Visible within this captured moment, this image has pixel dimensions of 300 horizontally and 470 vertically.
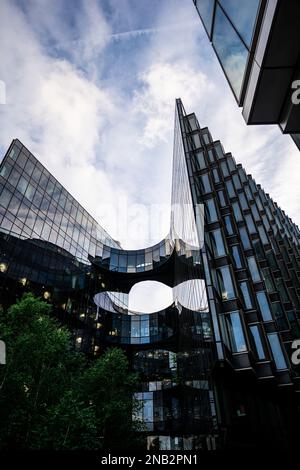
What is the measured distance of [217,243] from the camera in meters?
23.3

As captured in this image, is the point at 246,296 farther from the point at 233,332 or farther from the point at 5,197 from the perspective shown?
the point at 5,197

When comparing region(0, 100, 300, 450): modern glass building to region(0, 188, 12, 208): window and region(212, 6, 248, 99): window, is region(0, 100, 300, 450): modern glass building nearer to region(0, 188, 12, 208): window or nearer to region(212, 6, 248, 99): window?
region(0, 188, 12, 208): window

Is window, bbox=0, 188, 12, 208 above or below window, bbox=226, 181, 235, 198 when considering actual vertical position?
below

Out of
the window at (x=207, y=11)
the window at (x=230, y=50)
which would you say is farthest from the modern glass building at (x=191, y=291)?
the window at (x=207, y=11)

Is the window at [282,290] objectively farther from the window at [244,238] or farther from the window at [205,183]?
the window at [205,183]

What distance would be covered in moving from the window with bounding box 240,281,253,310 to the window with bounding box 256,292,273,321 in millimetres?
2330

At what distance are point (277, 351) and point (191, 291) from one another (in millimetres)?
8525

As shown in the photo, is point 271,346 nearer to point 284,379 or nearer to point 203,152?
point 284,379

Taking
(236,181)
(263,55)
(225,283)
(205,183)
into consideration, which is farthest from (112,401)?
(236,181)

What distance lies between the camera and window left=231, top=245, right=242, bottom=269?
2395 cm

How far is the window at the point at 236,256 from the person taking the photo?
2395cm

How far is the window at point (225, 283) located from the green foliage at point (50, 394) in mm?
11143

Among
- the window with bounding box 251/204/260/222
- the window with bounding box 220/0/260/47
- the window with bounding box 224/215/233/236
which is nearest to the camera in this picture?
the window with bounding box 220/0/260/47

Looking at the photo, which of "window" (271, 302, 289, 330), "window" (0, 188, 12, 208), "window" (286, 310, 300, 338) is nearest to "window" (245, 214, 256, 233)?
"window" (271, 302, 289, 330)
